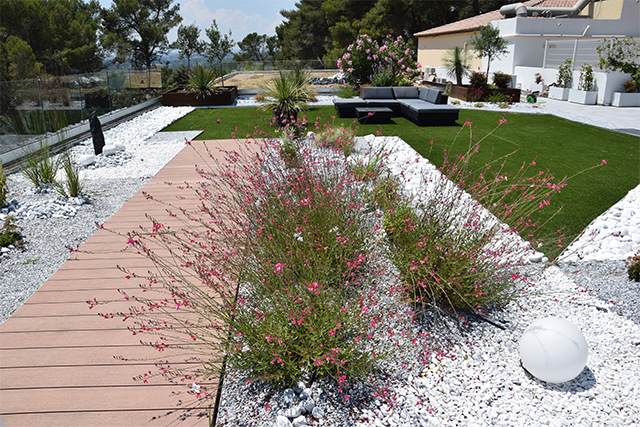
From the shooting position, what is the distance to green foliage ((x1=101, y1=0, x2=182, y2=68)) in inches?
1162

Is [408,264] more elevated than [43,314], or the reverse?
[408,264]

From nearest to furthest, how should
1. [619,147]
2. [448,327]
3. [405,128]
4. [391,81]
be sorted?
1. [448,327]
2. [619,147]
3. [405,128]
4. [391,81]

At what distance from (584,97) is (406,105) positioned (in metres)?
6.52

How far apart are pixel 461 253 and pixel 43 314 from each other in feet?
9.74

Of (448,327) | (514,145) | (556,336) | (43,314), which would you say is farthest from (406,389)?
(514,145)

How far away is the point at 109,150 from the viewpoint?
24.9 feet

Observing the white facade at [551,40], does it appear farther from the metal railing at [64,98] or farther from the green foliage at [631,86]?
the metal railing at [64,98]

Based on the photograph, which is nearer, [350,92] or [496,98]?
[496,98]

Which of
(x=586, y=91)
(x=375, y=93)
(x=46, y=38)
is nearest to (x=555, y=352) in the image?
(x=375, y=93)

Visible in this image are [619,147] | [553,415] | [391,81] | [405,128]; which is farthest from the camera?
[391,81]

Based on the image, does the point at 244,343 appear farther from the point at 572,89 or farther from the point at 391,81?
the point at 572,89

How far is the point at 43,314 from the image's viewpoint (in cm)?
303

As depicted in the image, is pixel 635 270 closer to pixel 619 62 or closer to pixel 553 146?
pixel 553 146

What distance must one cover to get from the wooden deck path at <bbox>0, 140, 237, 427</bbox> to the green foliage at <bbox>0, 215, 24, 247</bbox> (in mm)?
872
